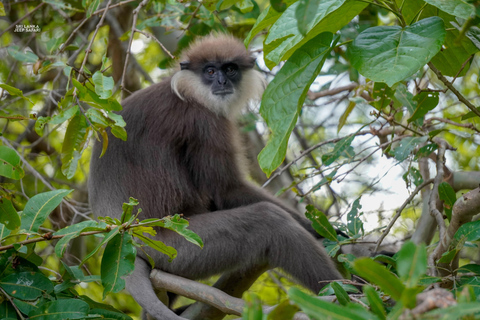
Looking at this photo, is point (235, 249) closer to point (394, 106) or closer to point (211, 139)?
point (211, 139)

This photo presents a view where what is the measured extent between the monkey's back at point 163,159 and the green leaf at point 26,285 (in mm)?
1258

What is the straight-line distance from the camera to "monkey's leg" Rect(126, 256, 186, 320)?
2992 millimetres

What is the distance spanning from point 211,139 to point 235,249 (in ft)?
3.66

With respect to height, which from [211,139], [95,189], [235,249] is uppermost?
[211,139]

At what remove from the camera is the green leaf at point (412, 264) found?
1171 mm

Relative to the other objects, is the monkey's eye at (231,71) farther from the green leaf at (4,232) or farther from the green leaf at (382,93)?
the green leaf at (4,232)

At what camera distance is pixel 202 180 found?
4379mm

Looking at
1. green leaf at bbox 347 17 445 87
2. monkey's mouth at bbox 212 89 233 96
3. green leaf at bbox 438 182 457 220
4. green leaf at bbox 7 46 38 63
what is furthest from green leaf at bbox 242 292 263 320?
monkey's mouth at bbox 212 89 233 96

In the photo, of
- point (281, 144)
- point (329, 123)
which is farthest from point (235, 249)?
point (329, 123)

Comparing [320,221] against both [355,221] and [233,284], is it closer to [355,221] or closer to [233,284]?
[355,221]

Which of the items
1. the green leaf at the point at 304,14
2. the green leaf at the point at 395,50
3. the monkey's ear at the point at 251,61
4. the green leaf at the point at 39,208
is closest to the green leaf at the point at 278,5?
the green leaf at the point at 395,50

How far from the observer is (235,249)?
12.2ft

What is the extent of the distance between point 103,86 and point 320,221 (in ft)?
5.08

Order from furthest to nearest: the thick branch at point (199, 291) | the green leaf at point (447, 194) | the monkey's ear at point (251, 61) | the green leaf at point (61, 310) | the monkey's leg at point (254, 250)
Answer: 1. the monkey's ear at point (251, 61)
2. the monkey's leg at point (254, 250)
3. the green leaf at point (447, 194)
4. the thick branch at point (199, 291)
5. the green leaf at point (61, 310)
